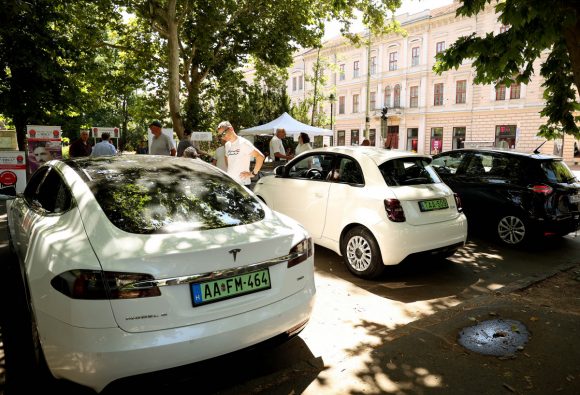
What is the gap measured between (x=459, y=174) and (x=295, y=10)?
14.2 metres

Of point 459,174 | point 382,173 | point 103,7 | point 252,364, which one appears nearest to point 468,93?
point 103,7

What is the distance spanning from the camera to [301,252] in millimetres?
3027

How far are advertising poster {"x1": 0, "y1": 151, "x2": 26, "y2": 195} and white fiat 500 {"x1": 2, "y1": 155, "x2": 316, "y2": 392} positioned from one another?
7974mm

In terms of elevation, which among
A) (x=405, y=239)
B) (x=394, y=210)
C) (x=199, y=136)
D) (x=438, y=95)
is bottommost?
(x=405, y=239)

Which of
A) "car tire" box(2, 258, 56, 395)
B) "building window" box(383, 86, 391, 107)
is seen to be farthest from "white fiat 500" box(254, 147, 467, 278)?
"building window" box(383, 86, 391, 107)

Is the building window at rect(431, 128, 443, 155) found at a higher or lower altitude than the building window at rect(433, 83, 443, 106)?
lower

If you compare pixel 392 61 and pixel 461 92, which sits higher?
pixel 392 61

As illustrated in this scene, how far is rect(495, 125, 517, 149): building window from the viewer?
130 feet

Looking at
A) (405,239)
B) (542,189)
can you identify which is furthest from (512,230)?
(405,239)

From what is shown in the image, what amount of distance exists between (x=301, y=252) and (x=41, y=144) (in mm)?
11295

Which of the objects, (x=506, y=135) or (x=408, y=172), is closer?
(x=408, y=172)

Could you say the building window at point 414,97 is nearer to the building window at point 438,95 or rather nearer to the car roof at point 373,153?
the building window at point 438,95

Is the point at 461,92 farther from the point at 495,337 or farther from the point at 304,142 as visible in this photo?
the point at 495,337

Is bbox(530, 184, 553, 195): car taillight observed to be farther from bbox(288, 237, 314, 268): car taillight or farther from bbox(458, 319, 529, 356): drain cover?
bbox(288, 237, 314, 268): car taillight
